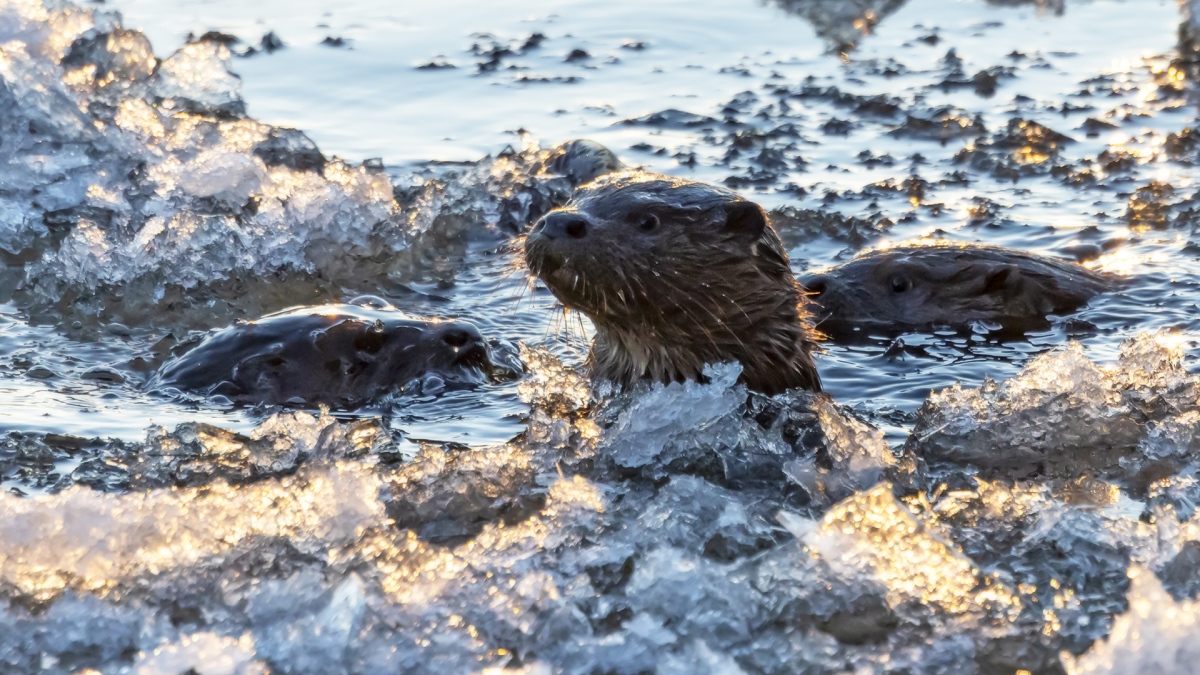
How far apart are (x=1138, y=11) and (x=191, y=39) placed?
7.27 metres

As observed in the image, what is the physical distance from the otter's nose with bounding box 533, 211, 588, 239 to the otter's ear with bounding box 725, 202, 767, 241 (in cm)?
51

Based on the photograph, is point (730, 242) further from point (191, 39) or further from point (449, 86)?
point (191, 39)

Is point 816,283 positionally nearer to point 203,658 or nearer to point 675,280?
point 675,280

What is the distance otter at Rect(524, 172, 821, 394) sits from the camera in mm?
4215

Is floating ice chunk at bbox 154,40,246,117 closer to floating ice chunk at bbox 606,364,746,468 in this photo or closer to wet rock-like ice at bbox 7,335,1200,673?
wet rock-like ice at bbox 7,335,1200,673

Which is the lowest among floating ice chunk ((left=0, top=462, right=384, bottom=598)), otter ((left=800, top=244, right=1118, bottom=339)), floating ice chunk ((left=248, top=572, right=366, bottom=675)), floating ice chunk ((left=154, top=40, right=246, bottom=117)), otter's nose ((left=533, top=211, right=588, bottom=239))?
otter ((left=800, top=244, right=1118, bottom=339))

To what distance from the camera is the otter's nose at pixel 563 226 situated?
13.6 ft

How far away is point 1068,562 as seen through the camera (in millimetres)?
3486

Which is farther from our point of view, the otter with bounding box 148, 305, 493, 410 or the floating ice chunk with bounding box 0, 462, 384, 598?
the otter with bounding box 148, 305, 493, 410

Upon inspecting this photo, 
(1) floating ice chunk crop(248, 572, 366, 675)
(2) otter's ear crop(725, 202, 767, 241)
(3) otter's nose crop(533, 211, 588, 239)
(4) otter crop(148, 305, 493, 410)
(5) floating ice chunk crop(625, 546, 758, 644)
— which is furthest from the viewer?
(4) otter crop(148, 305, 493, 410)

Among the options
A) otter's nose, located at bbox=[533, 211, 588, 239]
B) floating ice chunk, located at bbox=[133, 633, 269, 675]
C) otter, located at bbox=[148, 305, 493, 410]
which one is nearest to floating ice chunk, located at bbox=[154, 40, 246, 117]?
otter, located at bbox=[148, 305, 493, 410]

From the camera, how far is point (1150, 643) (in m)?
3.04

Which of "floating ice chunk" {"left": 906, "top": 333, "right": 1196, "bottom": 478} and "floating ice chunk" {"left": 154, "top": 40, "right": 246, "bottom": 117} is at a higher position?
"floating ice chunk" {"left": 154, "top": 40, "right": 246, "bottom": 117}

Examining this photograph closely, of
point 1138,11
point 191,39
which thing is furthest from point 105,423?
point 1138,11
